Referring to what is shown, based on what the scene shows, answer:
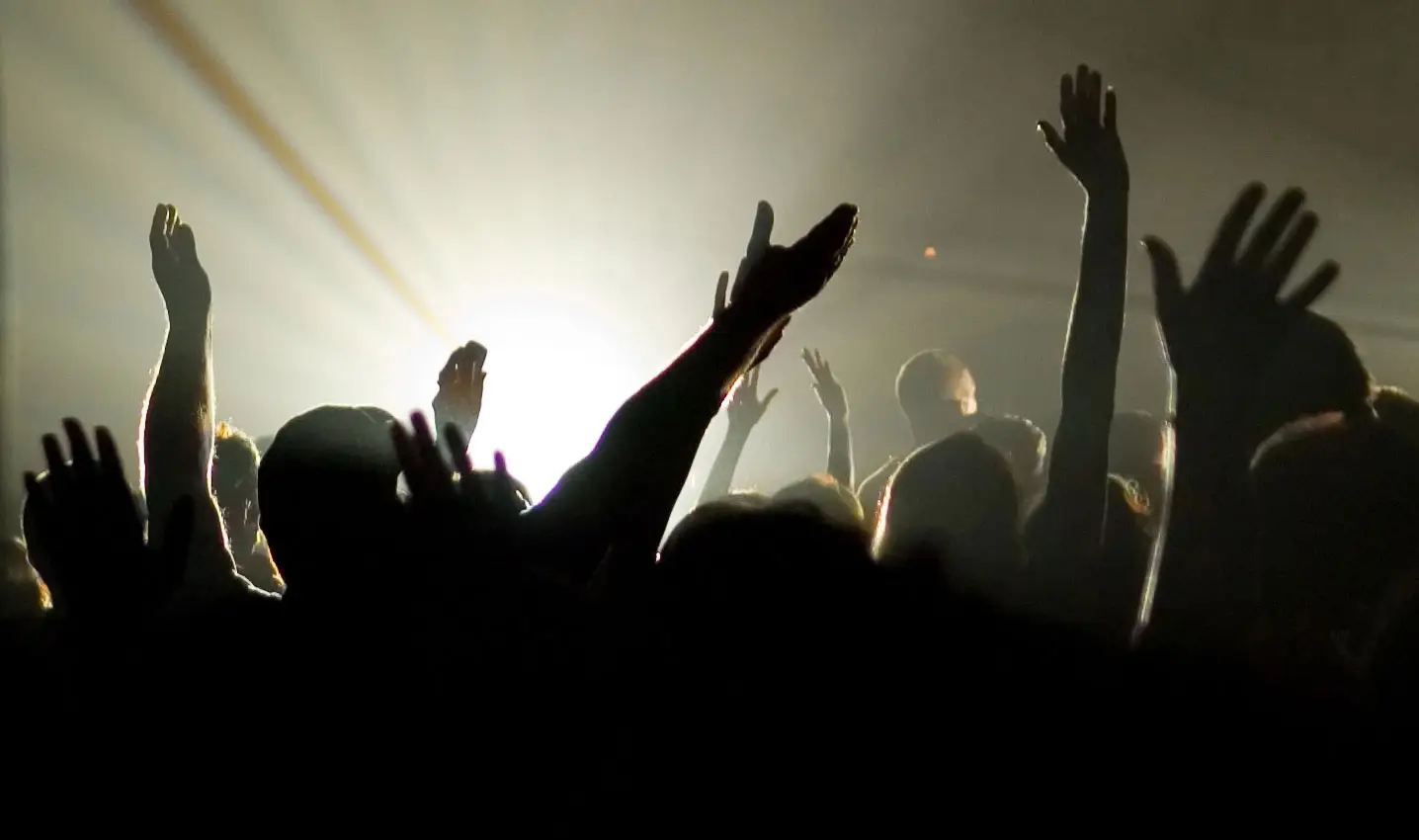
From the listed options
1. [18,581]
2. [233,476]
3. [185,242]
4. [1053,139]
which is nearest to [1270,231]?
[1053,139]

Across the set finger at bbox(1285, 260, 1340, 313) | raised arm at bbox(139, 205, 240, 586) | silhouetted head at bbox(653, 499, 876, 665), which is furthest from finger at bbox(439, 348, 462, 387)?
finger at bbox(1285, 260, 1340, 313)

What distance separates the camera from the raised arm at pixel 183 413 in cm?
112

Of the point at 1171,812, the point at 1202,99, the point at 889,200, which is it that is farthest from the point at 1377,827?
the point at 889,200

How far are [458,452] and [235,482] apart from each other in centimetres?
136

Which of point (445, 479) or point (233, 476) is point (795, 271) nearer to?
point (445, 479)

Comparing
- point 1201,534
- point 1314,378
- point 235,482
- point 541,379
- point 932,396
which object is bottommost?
point 1201,534

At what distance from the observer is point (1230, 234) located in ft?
2.19

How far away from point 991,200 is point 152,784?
338 centimetres

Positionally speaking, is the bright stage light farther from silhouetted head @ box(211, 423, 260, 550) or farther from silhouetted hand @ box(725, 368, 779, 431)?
silhouetted head @ box(211, 423, 260, 550)

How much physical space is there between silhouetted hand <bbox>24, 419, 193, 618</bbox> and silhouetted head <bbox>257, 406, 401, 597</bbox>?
12 centimetres

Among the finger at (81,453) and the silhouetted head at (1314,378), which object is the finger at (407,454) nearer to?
the finger at (81,453)

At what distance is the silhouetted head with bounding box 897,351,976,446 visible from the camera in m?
2.28

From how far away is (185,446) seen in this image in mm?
1187

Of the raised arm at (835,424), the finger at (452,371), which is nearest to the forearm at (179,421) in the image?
the finger at (452,371)
